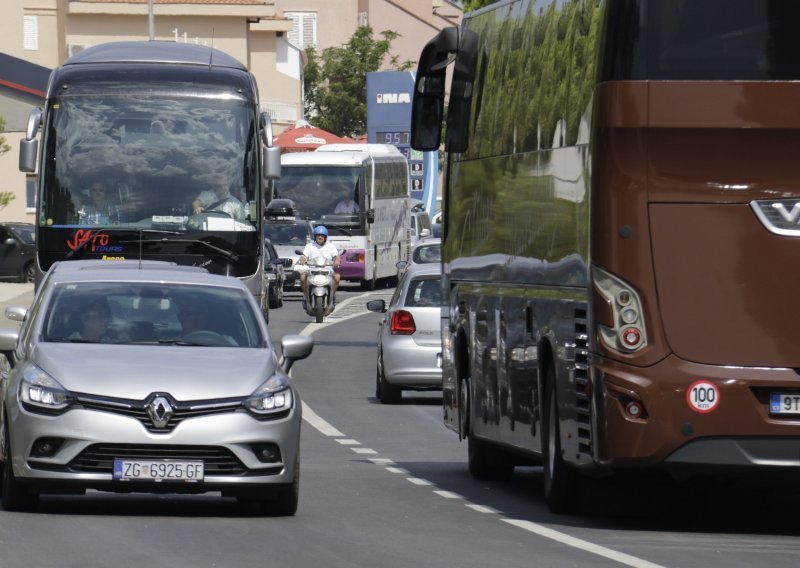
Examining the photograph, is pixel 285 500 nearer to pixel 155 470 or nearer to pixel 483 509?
pixel 155 470

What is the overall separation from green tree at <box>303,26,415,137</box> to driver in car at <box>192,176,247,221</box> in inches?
2904

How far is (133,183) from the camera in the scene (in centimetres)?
2566

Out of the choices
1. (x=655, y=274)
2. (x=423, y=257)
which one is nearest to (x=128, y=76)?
(x=655, y=274)

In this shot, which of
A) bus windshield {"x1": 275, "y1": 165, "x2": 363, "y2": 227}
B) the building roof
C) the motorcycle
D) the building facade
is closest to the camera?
the motorcycle

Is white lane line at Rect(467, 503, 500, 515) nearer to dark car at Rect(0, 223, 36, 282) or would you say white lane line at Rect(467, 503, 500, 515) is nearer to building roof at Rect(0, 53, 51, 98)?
dark car at Rect(0, 223, 36, 282)

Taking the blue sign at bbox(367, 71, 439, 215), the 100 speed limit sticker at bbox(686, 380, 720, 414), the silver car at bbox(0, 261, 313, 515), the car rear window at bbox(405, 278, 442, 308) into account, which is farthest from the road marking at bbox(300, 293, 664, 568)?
the blue sign at bbox(367, 71, 439, 215)

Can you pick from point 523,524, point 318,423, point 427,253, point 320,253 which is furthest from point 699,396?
point 427,253

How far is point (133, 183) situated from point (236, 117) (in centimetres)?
144

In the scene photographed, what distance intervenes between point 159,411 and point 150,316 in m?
1.59

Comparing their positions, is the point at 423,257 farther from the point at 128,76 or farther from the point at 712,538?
the point at 712,538

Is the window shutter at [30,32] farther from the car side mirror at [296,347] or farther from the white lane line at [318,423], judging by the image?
the car side mirror at [296,347]

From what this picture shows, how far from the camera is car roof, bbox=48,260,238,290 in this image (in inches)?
582

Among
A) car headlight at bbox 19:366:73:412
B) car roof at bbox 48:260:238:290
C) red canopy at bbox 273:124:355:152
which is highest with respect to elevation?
red canopy at bbox 273:124:355:152

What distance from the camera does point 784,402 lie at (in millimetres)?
12312
